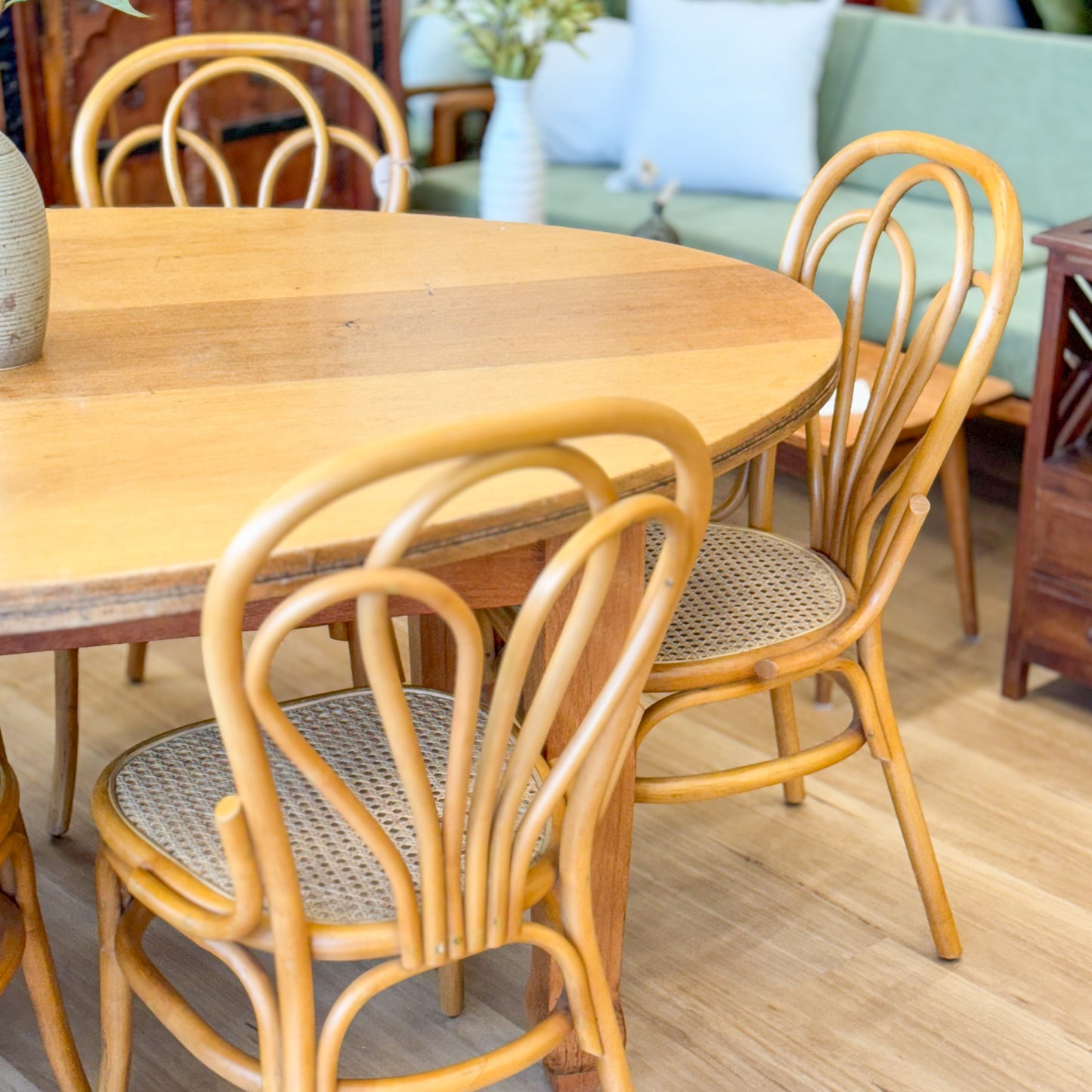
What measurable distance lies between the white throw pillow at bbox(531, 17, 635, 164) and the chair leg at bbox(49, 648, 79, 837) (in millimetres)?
2240

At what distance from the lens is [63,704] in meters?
1.85

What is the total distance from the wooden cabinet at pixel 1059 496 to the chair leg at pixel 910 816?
0.62 metres

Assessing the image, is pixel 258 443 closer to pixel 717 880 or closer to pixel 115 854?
pixel 115 854

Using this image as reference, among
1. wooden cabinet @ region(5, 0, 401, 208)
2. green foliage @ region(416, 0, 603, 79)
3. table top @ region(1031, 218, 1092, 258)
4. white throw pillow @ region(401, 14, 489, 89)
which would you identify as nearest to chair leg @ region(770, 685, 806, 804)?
table top @ region(1031, 218, 1092, 258)

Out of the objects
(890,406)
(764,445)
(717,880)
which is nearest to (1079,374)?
(890,406)

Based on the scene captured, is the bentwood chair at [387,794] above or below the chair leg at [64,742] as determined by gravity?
above

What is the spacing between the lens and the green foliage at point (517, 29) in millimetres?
3025

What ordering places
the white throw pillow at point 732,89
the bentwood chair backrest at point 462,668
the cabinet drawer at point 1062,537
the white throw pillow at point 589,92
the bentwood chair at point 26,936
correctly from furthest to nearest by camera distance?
the white throw pillow at point 589,92
the white throw pillow at point 732,89
the cabinet drawer at point 1062,537
the bentwood chair at point 26,936
the bentwood chair backrest at point 462,668

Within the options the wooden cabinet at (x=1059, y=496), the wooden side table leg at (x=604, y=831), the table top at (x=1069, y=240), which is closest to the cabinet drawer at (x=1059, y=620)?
the wooden cabinet at (x=1059, y=496)

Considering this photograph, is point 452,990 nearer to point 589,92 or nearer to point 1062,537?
point 1062,537

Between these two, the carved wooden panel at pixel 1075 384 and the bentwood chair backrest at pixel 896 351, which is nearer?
the bentwood chair backrest at pixel 896 351

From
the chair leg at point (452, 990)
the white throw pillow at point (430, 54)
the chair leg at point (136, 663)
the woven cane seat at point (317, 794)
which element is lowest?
the chair leg at point (136, 663)

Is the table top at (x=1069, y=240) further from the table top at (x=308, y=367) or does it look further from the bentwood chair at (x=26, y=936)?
the bentwood chair at (x=26, y=936)

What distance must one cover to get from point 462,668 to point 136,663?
1462 millimetres
